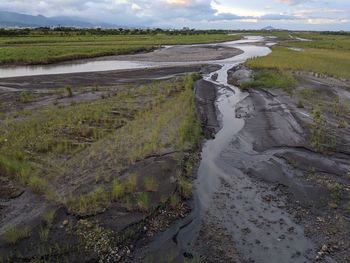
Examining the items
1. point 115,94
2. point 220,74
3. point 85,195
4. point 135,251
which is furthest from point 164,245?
point 220,74

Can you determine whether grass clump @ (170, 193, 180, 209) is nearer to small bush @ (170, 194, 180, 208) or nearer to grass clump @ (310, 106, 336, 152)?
small bush @ (170, 194, 180, 208)

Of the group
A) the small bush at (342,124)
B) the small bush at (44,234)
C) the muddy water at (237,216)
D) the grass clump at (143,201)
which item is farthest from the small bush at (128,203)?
the small bush at (342,124)

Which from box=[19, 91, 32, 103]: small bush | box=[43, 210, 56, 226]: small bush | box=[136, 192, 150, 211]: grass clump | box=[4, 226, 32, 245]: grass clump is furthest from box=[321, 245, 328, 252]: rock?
box=[19, 91, 32, 103]: small bush

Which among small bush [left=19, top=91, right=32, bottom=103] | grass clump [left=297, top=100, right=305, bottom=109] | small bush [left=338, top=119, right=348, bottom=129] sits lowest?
small bush [left=338, top=119, right=348, bottom=129]

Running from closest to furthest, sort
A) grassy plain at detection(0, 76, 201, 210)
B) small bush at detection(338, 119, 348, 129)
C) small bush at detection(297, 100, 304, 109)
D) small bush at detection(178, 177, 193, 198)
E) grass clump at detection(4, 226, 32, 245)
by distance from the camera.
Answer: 1. grass clump at detection(4, 226, 32, 245)
2. small bush at detection(178, 177, 193, 198)
3. grassy plain at detection(0, 76, 201, 210)
4. small bush at detection(338, 119, 348, 129)
5. small bush at detection(297, 100, 304, 109)

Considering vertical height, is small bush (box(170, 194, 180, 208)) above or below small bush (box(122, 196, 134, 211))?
below

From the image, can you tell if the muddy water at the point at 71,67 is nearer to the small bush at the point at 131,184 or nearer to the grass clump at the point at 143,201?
the small bush at the point at 131,184

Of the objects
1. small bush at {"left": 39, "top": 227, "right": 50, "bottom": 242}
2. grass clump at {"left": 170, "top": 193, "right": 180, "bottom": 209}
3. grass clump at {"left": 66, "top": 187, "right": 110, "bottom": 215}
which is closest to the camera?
small bush at {"left": 39, "top": 227, "right": 50, "bottom": 242}
